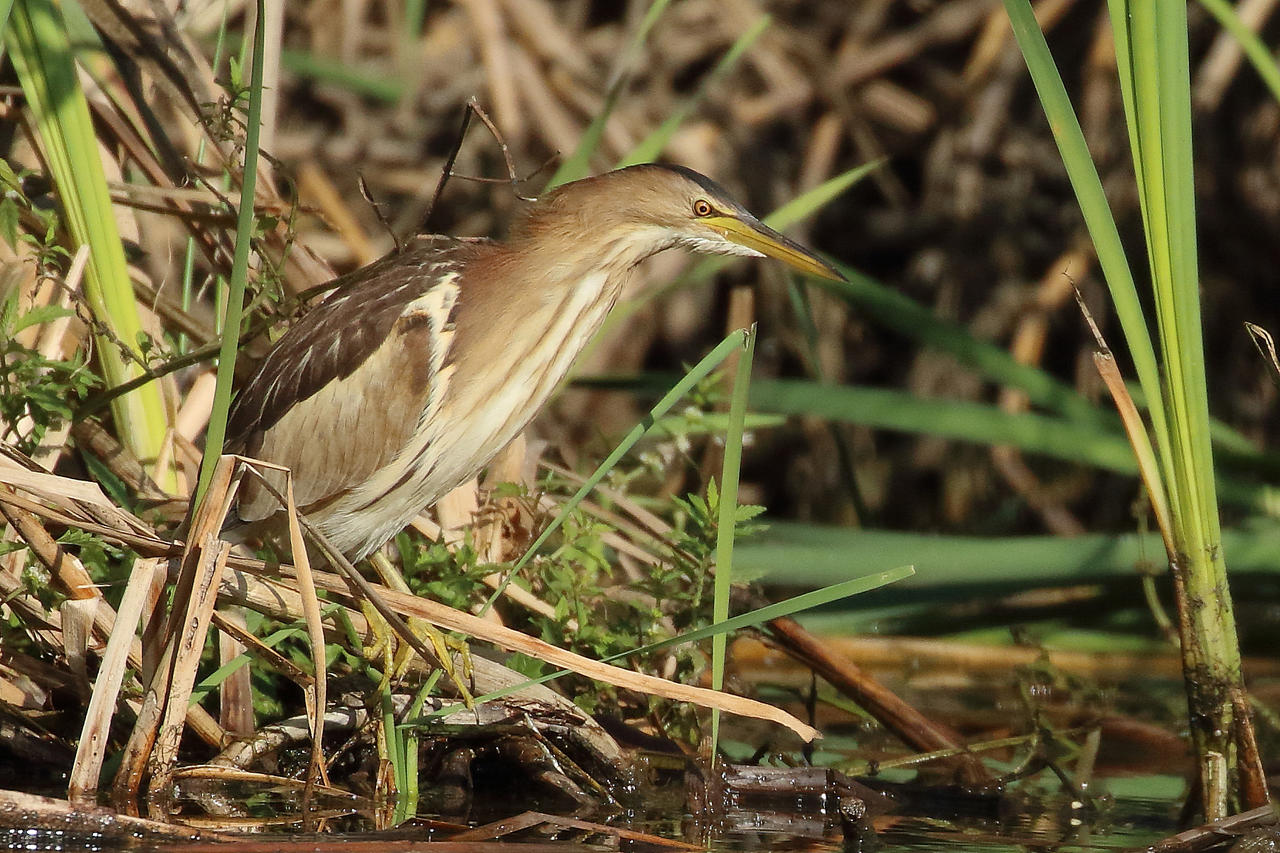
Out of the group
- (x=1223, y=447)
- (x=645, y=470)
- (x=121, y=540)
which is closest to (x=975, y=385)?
(x=1223, y=447)

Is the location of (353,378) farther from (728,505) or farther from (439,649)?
(728,505)

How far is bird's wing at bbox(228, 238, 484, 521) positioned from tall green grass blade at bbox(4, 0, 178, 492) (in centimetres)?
22

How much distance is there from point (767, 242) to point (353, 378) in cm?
63

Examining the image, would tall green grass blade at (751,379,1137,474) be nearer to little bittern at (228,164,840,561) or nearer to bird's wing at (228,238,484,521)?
little bittern at (228,164,840,561)

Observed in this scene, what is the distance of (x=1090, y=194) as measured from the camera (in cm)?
188

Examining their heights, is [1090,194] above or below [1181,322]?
above

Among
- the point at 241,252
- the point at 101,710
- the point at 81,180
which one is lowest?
the point at 101,710

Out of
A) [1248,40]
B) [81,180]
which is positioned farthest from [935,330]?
[81,180]

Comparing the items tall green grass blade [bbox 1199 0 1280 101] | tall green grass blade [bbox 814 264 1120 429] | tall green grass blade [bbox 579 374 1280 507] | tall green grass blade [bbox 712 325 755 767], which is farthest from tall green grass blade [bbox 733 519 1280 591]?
tall green grass blade [bbox 1199 0 1280 101]

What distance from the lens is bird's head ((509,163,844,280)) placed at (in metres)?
2.27

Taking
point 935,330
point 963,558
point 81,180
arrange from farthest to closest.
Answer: point 935,330 → point 963,558 → point 81,180

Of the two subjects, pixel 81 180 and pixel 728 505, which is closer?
pixel 728 505

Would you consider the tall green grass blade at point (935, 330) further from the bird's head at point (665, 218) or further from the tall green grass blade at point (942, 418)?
the bird's head at point (665, 218)

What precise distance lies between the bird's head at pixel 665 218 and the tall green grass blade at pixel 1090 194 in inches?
19.2
